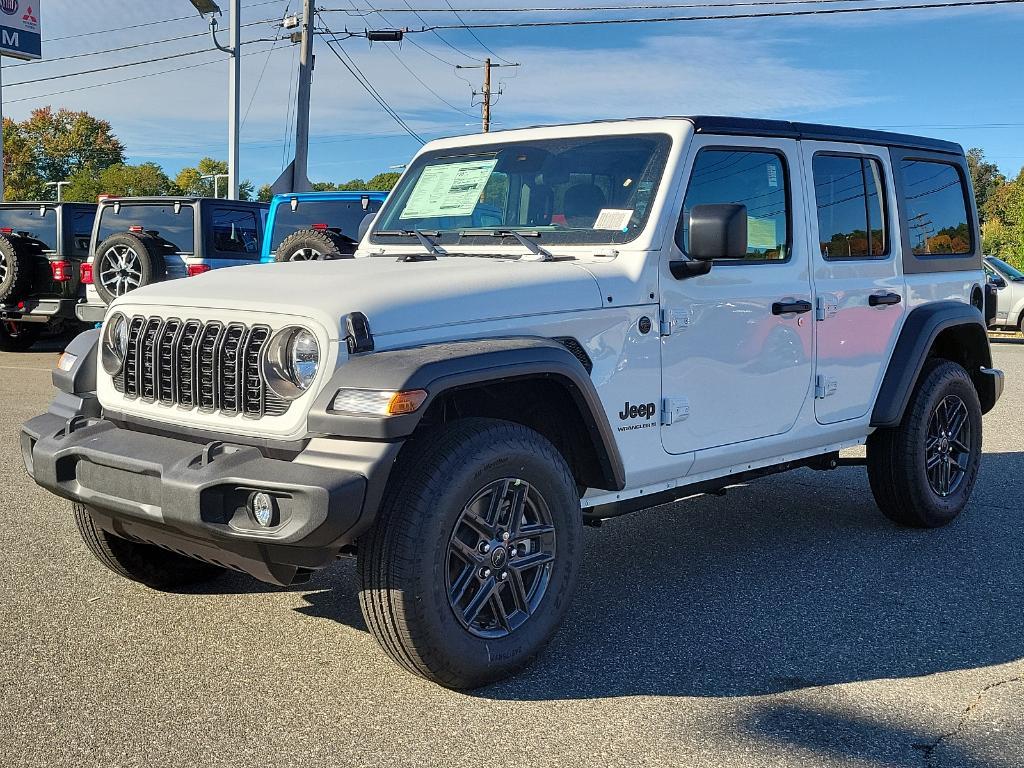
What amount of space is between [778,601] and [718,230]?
1.63 m

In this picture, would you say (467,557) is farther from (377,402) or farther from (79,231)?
(79,231)

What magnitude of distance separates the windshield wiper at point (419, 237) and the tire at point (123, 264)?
807 cm

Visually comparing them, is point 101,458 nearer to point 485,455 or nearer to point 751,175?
point 485,455

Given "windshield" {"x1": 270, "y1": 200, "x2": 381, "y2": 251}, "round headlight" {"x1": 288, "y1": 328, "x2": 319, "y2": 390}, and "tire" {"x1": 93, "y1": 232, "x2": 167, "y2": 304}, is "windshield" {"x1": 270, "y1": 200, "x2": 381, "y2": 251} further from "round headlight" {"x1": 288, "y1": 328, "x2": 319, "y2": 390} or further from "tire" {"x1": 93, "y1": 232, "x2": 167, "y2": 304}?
"round headlight" {"x1": 288, "y1": 328, "x2": 319, "y2": 390}

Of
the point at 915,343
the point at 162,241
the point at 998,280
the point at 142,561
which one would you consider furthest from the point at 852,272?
the point at 998,280

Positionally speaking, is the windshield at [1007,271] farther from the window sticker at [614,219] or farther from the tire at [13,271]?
the window sticker at [614,219]

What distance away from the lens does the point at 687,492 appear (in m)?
4.58

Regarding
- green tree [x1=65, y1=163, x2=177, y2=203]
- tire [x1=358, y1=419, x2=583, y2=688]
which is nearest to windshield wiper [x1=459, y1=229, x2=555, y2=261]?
tire [x1=358, y1=419, x2=583, y2=688]

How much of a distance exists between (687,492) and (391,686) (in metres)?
1.54

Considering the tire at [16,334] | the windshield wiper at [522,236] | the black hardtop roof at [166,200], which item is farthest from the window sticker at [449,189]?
the tire at [16,334]

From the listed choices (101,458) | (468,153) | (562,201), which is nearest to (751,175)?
(562,201)

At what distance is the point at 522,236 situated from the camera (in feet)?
14.8

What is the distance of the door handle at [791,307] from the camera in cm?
478

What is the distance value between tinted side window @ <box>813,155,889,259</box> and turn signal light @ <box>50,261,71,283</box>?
1147cm
